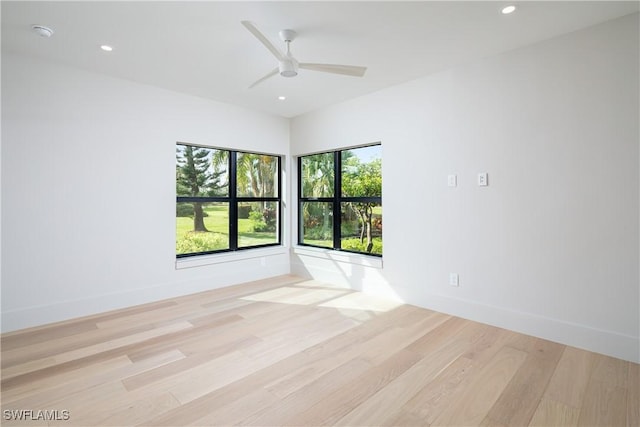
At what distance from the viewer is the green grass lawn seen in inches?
160

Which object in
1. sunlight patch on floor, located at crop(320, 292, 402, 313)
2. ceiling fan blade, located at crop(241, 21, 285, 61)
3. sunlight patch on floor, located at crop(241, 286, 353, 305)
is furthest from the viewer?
sunlight patch on floor, located at crop(241, 286, 353, 305)

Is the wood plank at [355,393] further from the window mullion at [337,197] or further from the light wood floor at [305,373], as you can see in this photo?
the window mullion at [337,197]

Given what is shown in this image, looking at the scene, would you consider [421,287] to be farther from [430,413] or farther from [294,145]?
[294,145]

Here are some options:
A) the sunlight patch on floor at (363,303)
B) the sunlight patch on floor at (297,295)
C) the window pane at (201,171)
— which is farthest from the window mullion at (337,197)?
the window pane at (201,171)

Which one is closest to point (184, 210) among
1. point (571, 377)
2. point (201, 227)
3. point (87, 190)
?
point (201, 227)

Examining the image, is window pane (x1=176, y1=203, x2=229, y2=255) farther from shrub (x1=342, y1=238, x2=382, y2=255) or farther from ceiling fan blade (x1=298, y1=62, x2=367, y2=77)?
ceiling fan blade (x1=298, y1=62, x2=367, y2=77)

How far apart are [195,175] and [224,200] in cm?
51

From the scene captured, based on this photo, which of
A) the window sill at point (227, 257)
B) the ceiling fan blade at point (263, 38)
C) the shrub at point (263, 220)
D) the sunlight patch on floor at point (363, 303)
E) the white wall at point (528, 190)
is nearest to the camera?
the ceiling fan blade at point (263, 38)

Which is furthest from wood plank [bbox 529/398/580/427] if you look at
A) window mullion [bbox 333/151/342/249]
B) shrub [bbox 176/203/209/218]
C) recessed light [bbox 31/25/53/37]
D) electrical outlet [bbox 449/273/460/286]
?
recessed light [bbox 31/25/53/37]

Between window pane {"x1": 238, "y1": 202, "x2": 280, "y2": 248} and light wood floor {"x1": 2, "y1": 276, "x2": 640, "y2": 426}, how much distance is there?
5.36 ft

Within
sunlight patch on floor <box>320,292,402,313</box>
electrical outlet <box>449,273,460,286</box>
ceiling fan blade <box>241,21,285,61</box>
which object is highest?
ceiling fan blade <box>241,21,285,61</box>

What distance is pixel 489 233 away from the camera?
3.00 metres

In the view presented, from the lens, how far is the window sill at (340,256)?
13.1ft

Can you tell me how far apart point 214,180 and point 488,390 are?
3.79 meters
